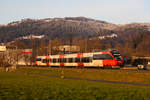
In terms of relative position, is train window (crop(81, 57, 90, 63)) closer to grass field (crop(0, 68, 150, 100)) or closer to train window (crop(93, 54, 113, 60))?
train window (crop(93, 54, 113, 60))

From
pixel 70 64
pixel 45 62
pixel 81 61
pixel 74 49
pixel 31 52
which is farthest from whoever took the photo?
pixel 74 49

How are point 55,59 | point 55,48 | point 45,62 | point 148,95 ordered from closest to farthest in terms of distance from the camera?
point 148,95, point 55,59, point 45,62, point 55,48

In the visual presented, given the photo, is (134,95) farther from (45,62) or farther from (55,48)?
(55,48)

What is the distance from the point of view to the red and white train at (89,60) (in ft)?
222

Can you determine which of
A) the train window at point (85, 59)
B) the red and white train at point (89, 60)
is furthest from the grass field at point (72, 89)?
the train window at point (85, 59)

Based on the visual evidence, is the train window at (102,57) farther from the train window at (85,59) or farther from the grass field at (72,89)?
the grass field at (72,89)

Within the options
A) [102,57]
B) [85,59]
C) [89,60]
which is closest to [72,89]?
[102,57]

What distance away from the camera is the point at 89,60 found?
7588 cm

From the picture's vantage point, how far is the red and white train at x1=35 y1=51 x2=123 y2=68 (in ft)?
222

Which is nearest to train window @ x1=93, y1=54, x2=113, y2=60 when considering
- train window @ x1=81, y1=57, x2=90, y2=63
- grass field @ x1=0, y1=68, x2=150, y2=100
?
train window @ x1=81, y1=57, x2=90, y2=63

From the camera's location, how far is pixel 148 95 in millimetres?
24891

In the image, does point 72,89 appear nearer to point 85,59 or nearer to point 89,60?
point 89,60

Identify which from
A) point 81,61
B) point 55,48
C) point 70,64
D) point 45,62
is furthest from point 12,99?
point 55,48

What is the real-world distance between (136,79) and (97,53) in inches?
1229
